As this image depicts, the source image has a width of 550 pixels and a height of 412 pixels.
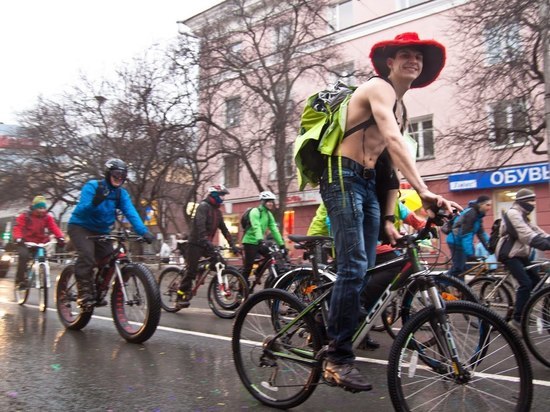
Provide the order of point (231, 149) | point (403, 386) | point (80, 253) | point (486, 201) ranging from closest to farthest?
point (403, 386) < point (80, 253) < point (486, 201) < point (231, 149)

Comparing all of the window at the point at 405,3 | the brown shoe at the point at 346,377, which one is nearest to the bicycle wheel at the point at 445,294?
the brown shoe at the point at 346,377

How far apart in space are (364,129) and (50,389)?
9.45ft

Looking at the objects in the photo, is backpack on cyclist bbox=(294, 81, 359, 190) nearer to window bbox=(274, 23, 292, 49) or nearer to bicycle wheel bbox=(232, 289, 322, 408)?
bicycle wheel bbox=(232, 289, 322, 408)

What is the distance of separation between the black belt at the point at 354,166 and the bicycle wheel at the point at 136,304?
2863mm

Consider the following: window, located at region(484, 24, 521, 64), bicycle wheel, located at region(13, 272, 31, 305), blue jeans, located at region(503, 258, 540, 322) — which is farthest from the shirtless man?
window, located at region(484, 24, 521, 64)

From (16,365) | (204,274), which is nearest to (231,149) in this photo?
(204,274)

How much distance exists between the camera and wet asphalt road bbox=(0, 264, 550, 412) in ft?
11.3

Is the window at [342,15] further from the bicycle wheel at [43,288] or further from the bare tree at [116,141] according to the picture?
the bicycle wheel at [43,288]

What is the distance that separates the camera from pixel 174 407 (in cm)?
338

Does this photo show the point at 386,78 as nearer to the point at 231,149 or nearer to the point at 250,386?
the point at 250,386

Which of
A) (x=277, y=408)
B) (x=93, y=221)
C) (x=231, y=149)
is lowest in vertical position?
(x=277, y=408)

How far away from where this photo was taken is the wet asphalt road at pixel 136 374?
11.3ft

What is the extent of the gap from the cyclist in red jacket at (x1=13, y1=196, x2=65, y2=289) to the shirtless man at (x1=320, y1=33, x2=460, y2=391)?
691 cm

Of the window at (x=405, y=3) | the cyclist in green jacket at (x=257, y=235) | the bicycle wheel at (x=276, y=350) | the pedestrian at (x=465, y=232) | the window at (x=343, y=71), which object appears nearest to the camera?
the bicycle wheel at (x=276, y=350)
